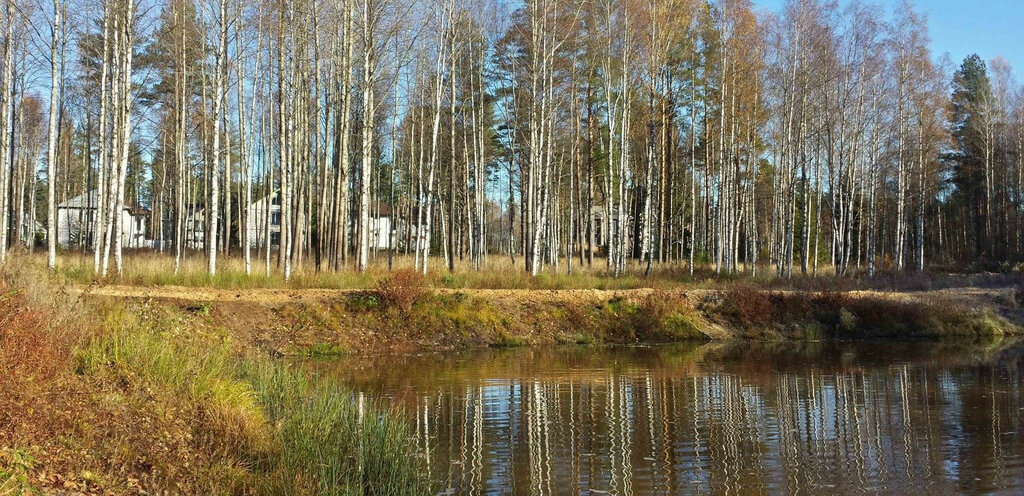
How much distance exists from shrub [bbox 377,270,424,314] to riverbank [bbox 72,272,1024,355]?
0.09 feet

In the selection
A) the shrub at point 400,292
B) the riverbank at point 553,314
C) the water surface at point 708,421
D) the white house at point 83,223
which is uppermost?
the white house at point 83,223

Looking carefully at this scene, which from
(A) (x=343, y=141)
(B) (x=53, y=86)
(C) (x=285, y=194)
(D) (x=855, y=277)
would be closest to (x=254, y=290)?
(C) (x=285, y=194)

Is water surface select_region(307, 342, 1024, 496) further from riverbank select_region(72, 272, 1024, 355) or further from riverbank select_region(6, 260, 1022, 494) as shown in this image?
riverbank select_region(72, 272, 1024, 355)

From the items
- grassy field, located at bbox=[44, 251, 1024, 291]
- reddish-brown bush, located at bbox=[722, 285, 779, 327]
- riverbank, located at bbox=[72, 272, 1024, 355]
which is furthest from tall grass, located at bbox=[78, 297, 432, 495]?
reddish-brown bush, located at bbox=[722, 285, 779, 327]

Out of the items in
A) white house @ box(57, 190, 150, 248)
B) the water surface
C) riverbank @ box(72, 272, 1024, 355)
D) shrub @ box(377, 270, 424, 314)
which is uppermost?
white house @ box(57, 190, 150, 248)

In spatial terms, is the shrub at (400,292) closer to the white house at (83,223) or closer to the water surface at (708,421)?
the water surface at (708,421)

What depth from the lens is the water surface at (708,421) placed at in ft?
26.2

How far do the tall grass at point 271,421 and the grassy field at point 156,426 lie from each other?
0.02 metres

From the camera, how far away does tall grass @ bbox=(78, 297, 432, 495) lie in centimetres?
667

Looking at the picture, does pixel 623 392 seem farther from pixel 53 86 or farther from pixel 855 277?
pixel 855 277

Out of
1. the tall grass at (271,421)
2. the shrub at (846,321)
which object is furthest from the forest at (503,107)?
the tall grass at (271,421)

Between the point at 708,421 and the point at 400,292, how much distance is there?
1158cm

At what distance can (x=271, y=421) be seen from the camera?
345 inches

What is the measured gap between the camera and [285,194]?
23.3m
